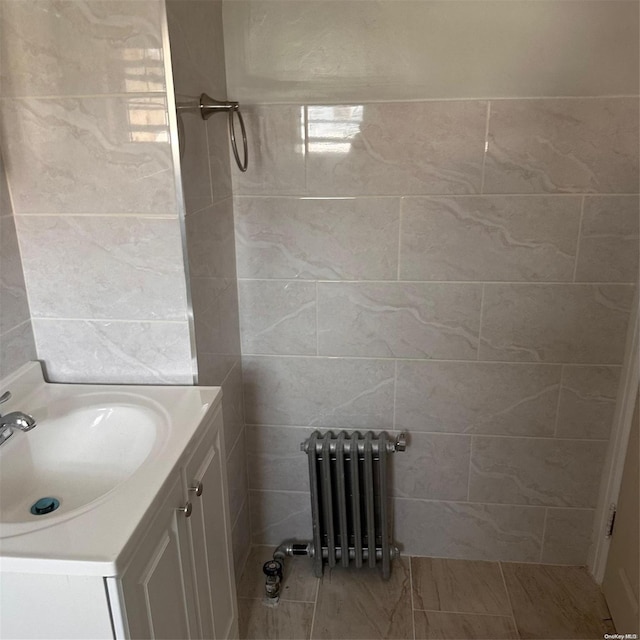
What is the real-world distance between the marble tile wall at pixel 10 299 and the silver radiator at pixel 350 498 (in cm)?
93

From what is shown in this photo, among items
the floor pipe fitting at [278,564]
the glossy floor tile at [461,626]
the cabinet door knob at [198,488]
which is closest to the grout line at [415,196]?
the cabinet door knob at [198,488]

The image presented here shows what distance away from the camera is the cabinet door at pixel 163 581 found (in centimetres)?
102

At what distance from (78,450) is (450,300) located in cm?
116

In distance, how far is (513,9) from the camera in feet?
5.35

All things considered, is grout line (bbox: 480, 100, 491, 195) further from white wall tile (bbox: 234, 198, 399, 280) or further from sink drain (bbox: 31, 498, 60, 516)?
sink drain (bbox: 31, 498, 60, 516)

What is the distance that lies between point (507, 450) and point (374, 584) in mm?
661

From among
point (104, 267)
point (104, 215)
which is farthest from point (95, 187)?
point (104, 267)

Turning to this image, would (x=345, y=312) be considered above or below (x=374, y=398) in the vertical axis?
above

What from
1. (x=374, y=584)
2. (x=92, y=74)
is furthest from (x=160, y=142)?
(x=374, y=584)

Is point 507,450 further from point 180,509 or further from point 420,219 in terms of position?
point 180,509

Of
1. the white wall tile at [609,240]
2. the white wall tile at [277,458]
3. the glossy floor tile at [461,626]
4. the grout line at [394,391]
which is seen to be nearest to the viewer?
the white wall tile at [609,240]

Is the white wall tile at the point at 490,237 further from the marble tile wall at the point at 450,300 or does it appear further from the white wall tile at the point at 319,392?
the white wall tile at the point at 319,392

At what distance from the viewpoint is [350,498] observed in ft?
6.71

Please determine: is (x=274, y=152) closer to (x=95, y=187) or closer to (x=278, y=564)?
(x=95, y=187)
